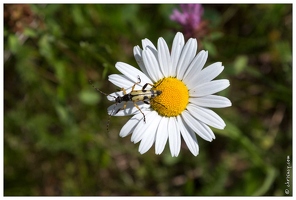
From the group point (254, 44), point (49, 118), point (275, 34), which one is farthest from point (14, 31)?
point (275, 34)

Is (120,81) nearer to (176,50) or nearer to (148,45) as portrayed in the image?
(148,45)

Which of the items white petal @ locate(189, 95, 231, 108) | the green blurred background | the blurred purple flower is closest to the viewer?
white petal @ locate(189, 95, 231, 108)

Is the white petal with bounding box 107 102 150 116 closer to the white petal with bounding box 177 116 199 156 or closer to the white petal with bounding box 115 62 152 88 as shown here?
the white petal with bounding box 115 62 152 88

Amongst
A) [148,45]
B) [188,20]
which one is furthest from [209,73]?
[188,20]

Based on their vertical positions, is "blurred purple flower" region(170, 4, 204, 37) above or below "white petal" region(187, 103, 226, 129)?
above

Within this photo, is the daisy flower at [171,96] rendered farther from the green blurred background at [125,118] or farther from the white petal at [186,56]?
the green blurred background at [125,118]

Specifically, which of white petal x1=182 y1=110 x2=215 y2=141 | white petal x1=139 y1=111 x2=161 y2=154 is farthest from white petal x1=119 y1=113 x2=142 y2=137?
white petal x1=182 y1=110 x2=215 y2=141

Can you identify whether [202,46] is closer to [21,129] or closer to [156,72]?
[156,72]
